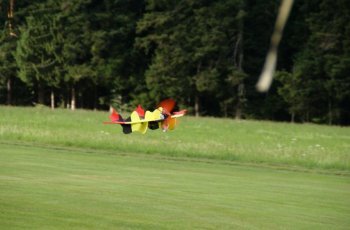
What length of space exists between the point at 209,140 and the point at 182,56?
898 inches

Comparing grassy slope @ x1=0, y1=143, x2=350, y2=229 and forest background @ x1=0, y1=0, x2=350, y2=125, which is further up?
forest background @ x1=0, y1=0, x2=350, y2=125

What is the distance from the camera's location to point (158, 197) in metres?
13.7

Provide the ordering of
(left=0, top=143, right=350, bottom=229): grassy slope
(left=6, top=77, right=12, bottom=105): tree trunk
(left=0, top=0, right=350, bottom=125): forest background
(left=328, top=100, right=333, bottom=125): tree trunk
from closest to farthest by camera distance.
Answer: (left=0, top=143, right=350, bottom=229): grassy slope, (left=0, top=0, right=350, bottom=125): forest background, (left=328, top=100, right=333, bottom=125): tree trunk, (left=6, top=77, right=12, bottom=105): tree trunk

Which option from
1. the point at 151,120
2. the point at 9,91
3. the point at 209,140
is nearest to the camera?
the point at 151,120

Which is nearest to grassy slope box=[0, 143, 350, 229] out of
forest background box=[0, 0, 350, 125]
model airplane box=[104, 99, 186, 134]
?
model airplane box=[104, 99, 186, 134]

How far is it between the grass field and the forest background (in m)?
17.0

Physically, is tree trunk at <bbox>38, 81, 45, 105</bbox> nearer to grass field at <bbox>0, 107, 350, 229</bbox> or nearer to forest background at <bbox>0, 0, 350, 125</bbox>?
forest background at <bbox>0, 0, 350, 125</bbox>

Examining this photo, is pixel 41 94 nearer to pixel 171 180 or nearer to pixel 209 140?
pixel 209 140

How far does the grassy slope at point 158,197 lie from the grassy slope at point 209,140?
4833 mm

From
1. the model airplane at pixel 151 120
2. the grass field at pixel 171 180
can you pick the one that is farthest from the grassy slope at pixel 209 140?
the model airplane at pixel 151 120

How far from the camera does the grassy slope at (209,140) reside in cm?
2645

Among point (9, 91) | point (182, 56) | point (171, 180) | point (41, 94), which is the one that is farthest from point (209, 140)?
point (9, 91)

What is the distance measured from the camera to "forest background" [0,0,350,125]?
51.3m

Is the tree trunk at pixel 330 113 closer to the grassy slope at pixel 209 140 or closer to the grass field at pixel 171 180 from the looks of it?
the grassy slope at pixel 209 140
